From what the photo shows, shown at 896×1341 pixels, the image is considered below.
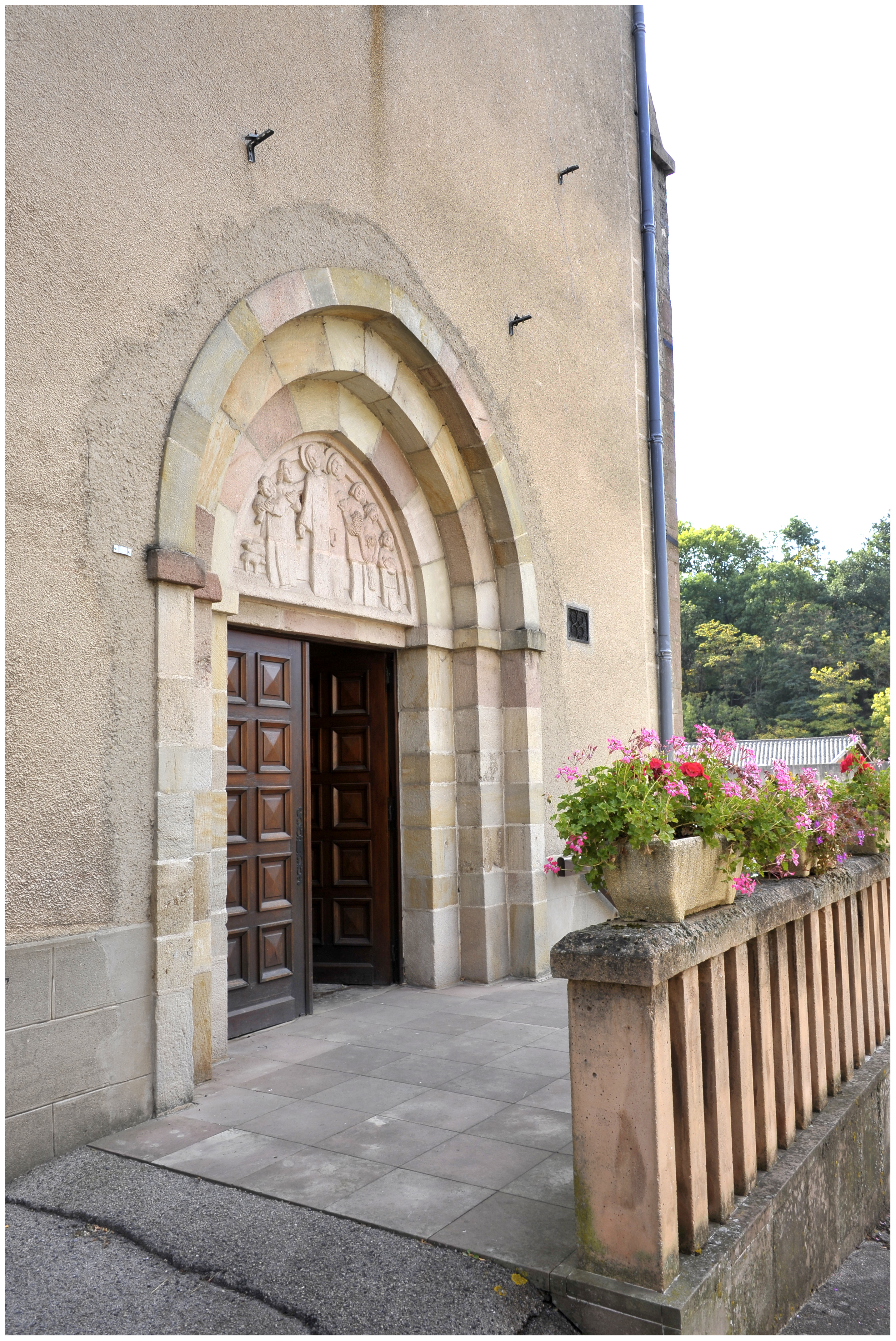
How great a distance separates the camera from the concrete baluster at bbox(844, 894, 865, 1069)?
4.66m

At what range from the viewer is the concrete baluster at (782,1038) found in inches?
143

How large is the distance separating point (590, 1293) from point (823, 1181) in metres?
1.65

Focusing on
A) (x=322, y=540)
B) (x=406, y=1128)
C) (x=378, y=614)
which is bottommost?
(x=406, y=1128)

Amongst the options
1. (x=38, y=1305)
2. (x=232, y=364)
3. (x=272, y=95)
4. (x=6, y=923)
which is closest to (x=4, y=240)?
(x=232, y=364)

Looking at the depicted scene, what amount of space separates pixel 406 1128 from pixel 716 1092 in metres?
1.37

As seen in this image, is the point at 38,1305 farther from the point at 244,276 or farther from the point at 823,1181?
the point at 244,276

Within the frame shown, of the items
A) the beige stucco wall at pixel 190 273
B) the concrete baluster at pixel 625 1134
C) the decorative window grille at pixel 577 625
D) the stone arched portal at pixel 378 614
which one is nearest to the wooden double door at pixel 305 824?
the stone arched portal at pixel 378 614

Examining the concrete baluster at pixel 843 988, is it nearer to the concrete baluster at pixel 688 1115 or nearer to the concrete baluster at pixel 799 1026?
the concrete baluster at pixel 799 1026

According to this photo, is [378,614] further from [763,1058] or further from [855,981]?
[763,1058]

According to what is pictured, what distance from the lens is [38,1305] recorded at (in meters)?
2.60

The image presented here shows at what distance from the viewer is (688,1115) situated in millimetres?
2775

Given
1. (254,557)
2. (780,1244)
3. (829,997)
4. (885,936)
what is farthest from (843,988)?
(254,557)

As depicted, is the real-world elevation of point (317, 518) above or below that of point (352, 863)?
above

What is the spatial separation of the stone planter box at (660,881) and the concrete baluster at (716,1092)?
0.80 feet
